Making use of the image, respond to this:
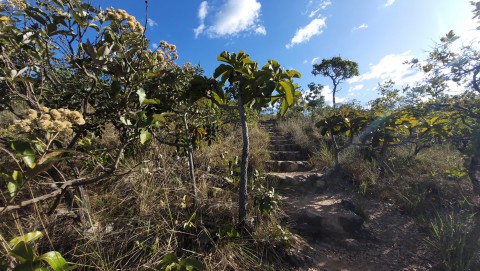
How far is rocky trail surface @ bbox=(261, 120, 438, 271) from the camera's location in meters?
2.41

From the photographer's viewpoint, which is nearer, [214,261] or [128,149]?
[214,261]

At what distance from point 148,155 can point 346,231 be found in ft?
8.15

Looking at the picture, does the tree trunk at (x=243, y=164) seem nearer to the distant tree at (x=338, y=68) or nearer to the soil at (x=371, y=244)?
the soil at (x=371, y=244)

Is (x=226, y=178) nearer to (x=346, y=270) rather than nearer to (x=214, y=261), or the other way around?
(x=214, y=261)

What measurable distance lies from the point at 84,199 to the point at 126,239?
0.47 meters

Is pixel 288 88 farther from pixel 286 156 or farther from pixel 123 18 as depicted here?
pixel 286 156

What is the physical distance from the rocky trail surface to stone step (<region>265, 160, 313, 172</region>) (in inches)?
20.8

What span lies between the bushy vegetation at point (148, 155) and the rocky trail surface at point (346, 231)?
0.68 feet

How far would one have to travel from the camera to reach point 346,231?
2863mm

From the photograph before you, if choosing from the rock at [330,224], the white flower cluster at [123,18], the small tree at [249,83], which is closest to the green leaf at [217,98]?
the small tree at [249,83]

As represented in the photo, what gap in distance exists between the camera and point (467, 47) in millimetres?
2646

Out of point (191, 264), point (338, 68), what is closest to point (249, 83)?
point (191, 264)

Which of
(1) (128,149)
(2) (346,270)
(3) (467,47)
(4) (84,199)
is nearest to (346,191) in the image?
(2) (346,270)

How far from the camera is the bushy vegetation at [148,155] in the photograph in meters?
1.21
